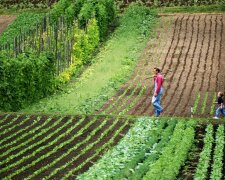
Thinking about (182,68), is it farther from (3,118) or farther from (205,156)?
(205,156)

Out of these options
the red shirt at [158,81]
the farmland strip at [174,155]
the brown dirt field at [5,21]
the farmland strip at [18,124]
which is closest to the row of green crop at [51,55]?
the farmland strip at [18,124]

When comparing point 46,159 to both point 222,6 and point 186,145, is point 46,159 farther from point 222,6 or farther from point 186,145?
point 222,6

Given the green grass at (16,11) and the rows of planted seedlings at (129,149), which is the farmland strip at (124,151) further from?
the green grass at (16,11)

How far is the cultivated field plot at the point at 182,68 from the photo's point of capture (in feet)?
86.9

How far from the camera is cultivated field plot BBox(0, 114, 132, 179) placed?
1625 cm

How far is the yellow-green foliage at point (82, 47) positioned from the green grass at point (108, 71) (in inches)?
20.7

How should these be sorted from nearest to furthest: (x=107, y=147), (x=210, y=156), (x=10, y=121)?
(x=210, y=156) < (x=107, y=147) < (x=10, y=121)

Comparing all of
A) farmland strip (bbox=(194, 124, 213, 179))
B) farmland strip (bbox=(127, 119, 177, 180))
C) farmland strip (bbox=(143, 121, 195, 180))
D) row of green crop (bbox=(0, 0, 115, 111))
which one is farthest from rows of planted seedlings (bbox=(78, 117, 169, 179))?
row of green crop (bbox=(0, 0, 115, 111))

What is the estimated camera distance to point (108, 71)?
33.2m

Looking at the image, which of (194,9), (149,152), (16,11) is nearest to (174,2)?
(194,9)

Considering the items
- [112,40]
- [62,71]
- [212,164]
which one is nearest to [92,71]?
[62,71]

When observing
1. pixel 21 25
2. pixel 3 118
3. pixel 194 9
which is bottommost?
pixel 3 118

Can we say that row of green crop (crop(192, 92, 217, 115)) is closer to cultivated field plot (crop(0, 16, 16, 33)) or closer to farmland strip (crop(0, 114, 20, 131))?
farmland strip (crop(0, 114, 20, 131))

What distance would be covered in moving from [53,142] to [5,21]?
2895cm
